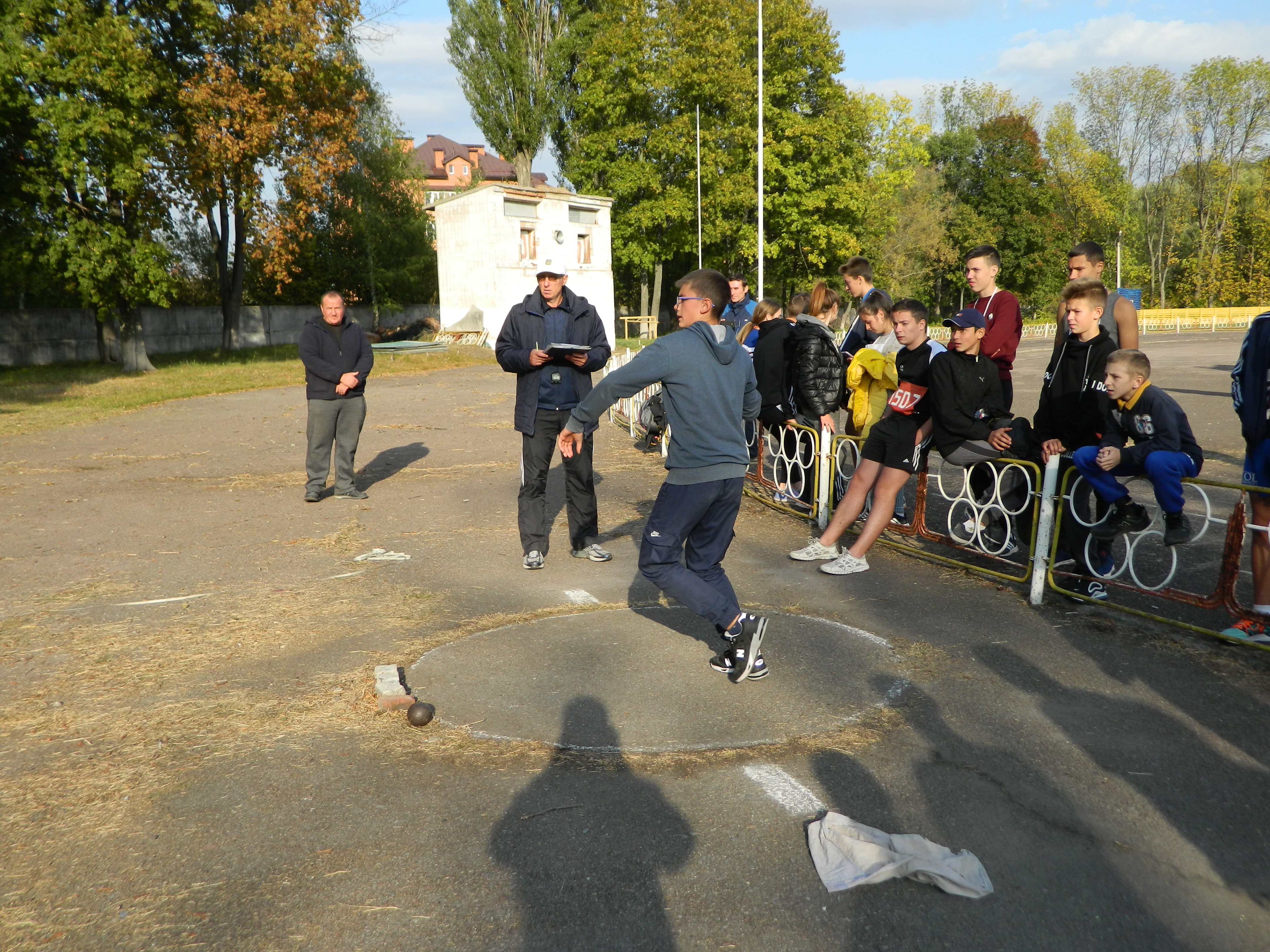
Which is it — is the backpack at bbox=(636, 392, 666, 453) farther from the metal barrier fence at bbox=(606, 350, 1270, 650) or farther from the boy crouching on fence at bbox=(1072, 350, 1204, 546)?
the boy crouching on fence at bbox=(1072, 350, 1204, 546)

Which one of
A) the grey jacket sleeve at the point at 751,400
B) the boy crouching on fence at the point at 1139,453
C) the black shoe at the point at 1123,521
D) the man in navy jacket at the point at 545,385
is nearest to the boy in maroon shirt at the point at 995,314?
the boy crouching on fence at the point at 1139,453

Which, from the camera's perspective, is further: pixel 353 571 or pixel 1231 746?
pixel 353 571

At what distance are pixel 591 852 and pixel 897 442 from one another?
4171 mm

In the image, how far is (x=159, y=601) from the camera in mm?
6105

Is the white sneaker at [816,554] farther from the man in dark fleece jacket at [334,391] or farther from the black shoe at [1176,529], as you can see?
the man in dark fleece jacket at [334,391]

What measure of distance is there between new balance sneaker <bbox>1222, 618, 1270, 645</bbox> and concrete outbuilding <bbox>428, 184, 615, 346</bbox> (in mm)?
31347

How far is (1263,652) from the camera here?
4.78 metres

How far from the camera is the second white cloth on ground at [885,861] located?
286cm

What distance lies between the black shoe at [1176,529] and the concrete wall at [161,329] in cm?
2535

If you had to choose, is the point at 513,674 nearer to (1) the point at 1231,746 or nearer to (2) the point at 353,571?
(2) the point at 353,571

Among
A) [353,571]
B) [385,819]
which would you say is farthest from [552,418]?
[385,819]

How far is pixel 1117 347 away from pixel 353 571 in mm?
5653

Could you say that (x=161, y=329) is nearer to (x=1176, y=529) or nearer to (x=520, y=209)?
(x=520, y=209)

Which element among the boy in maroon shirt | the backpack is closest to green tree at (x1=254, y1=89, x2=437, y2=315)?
the backpack
